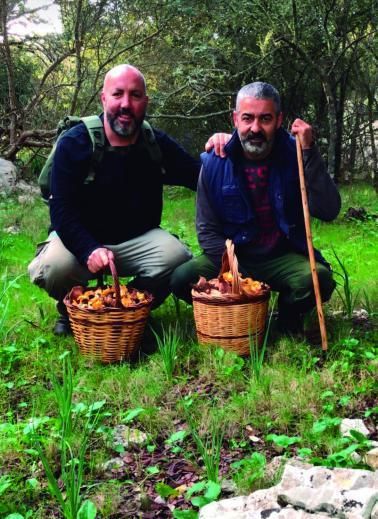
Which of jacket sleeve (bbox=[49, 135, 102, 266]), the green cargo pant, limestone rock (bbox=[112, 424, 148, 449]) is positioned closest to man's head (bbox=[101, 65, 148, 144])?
jacket sleeve (bbox=[49, 135, 102, 266])

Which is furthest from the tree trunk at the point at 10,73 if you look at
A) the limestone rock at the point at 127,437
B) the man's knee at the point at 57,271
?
the limestone rock at the point at 127,437

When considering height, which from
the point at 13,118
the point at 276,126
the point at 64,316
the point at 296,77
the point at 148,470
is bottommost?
the point at 148,470

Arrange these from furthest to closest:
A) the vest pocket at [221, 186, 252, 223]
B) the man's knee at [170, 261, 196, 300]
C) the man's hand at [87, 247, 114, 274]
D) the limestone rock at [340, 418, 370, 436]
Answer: the man's knee at [170, 261, 196, 300] < the vest pocket at [221, 186, 252, 223] < the man's hand at [87, 247, 114, 274] < the limestone rock at [340, 418, 370, 436]

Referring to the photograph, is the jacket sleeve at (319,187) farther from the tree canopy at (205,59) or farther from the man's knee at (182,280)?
the tree canopy at (205,59)

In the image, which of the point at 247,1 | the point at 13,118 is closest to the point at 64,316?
the point at 247,1

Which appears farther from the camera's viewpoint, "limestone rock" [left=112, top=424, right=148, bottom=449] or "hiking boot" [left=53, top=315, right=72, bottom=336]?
"hiking boot" [left=53, top=315, right=72, bottom=336]

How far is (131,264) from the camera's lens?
427 centimetres

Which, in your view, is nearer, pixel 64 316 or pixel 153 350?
pixel 153 350

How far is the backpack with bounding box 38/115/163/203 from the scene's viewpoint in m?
4.03

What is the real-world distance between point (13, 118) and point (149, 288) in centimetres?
817

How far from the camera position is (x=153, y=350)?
13.1ft

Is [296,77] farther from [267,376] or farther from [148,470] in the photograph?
[148,470]

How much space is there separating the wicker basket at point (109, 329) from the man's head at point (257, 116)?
1.17 metres

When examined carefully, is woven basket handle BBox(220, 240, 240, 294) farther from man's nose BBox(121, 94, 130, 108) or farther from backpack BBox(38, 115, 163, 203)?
man's nose BBox(121, 94, 130, 108)
